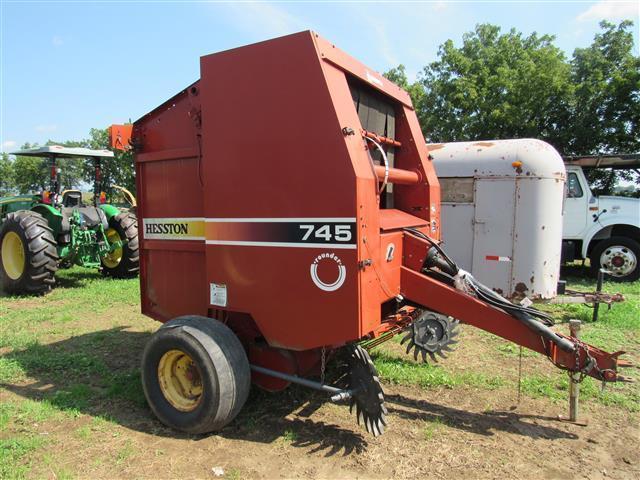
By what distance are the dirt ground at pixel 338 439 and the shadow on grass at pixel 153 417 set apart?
14 millimetres

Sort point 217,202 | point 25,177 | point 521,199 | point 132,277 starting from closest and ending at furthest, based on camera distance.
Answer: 1. point 217,202
2. point 521,199
3. point 132,277
4. point 25,177

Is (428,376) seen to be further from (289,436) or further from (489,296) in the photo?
(289,436)

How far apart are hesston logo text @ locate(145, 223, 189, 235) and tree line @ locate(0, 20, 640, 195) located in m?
12.8

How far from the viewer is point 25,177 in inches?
1821

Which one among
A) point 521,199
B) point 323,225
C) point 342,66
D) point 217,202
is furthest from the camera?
point 521,199

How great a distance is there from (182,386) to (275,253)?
1.31 metres

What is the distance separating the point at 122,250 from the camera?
919 cm

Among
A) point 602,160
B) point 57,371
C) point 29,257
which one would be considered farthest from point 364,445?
point 602,160

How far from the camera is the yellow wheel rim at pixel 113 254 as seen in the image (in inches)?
369

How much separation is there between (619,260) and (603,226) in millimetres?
744

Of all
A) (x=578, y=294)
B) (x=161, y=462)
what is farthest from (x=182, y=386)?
(x=578, y=294)

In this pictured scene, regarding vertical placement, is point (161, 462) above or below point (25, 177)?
below

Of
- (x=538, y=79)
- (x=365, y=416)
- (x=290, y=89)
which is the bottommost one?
(x=365, y=416)

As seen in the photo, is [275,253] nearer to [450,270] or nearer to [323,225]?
[323,225]
